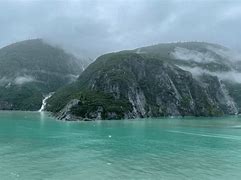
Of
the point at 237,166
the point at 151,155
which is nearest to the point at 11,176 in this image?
the point at 151,155

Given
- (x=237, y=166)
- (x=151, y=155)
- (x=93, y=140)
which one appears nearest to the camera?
(x=237, y=166)

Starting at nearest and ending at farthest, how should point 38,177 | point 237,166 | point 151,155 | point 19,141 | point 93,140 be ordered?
point 38,177
point 237,166
point 151,155
point 19,141
point 93,140

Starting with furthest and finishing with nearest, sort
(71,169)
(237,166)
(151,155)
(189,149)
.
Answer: (189,149)
(151,155)
(237,166)
(71,169)

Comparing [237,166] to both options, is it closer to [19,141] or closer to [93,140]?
[93,140]

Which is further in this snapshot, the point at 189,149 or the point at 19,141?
the point at 19,141

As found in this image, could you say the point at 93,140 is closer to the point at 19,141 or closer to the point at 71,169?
the point at 19,141

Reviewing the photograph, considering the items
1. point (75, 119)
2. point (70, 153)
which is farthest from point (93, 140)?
point (75, 119)

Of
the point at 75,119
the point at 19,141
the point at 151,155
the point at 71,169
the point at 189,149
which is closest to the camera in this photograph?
the point at 71,169

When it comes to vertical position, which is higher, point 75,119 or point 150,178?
point 75,119

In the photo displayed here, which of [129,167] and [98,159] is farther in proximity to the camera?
[98,159]
